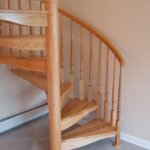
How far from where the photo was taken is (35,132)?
11.2ft

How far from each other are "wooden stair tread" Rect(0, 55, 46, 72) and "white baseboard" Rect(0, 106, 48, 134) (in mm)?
1106

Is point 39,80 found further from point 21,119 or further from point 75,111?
point 21,119

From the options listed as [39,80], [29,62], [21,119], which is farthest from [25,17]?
[21,119]

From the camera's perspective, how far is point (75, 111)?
2.90 metres

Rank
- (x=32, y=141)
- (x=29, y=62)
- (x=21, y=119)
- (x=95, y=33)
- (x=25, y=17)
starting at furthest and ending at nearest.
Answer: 1. (x=21, y=119)
2. (x=32, y=141)
3. (x=95, y=33)
4. (x=29, y=62)
5. (x=25, y=17)

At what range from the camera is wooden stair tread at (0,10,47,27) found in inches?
83.9

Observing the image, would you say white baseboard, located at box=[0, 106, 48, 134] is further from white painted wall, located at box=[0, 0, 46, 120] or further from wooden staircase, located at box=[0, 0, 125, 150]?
wooden staircase, located at box=[0, 0, 125, 150]

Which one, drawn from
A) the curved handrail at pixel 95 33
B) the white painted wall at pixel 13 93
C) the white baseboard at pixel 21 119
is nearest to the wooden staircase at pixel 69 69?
the curved handrail at pixel 95 33

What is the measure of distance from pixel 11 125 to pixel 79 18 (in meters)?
1.79

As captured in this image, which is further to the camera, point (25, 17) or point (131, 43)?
point (131, 43)

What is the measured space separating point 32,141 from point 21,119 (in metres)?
0.57

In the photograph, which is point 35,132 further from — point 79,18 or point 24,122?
point 79,18

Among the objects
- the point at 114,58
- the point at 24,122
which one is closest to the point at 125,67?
the point at 114,58

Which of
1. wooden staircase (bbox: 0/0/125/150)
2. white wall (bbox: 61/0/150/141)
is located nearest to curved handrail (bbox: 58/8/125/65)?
wooden staircase (bbox: 0/0/125/150)
